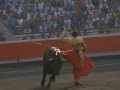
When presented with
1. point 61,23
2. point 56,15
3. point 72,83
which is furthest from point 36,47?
point 72,83

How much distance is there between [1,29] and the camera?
789 inches

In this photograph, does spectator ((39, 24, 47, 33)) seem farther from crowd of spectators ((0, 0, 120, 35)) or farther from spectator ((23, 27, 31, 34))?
spectator ((23, 27, 31, 34))

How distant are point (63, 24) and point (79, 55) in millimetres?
9619

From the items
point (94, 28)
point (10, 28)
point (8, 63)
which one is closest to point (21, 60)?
point (8, 63)

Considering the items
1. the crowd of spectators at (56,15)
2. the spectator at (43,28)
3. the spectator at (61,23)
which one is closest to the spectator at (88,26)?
the crowd of spectators at (56,15)

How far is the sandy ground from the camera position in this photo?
34.2 feet

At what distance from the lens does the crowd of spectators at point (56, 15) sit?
19.9m

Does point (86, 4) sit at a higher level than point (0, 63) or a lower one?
higher

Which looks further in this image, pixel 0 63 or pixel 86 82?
pixel 0 63

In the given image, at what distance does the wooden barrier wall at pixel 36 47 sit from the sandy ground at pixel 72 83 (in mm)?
4914

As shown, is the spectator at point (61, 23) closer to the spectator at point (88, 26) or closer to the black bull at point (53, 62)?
the spectator at point (88, 26)

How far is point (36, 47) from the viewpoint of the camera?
18.5 metres

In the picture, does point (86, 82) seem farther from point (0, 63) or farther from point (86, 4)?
point (86, 4)

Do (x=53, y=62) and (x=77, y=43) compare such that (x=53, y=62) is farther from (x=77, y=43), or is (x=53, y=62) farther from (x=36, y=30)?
(x=36, y=30)
